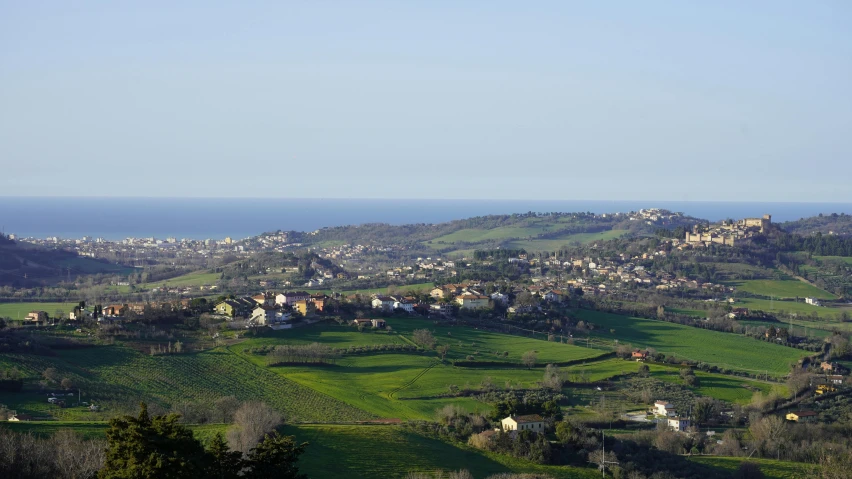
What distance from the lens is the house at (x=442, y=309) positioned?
57125mm

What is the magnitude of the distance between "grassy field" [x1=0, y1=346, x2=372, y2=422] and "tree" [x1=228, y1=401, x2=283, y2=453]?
3.69m

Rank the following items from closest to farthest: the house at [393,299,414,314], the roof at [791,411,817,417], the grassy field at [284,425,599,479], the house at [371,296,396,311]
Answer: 1. the grassy field at [284,425,599,479]
2. the roof at [791,411,817,417]
3. the house at [371,296,396,311]
4. the house at [393,299,414,314]

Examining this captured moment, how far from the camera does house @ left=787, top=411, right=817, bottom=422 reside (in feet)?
117

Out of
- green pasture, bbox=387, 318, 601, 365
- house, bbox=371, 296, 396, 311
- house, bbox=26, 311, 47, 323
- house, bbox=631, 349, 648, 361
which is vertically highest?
house, bbox=26, 311, 47, 323

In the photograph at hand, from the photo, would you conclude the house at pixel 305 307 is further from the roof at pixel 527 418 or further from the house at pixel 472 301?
the roof at pixel 527 418

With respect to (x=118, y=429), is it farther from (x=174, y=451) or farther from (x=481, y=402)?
(x=481, y=402)

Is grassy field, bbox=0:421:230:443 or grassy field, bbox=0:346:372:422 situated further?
grassy field, bbox=0:346:372:422

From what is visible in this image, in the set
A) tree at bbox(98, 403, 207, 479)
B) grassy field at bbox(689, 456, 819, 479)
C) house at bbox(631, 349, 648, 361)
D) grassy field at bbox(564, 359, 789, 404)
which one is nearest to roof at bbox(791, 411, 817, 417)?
grassy field at bbox(564, 359, 789, 404)

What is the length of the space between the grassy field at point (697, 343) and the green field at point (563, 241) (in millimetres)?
58677

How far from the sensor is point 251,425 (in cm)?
2530

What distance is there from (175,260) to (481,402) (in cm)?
7234

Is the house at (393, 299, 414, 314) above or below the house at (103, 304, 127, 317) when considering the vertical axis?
below

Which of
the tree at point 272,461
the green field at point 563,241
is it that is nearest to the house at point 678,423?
the tree at point 272,461

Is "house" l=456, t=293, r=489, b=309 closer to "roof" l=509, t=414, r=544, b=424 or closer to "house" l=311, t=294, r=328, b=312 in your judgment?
"house" l=311, t=294, r=328, b=312
